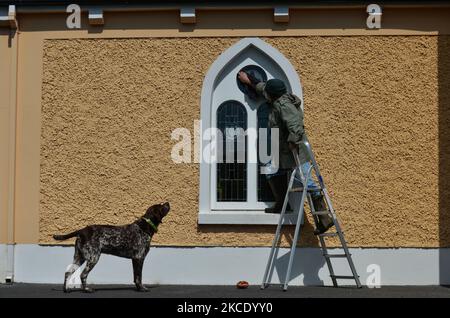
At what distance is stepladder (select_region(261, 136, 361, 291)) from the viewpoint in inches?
402

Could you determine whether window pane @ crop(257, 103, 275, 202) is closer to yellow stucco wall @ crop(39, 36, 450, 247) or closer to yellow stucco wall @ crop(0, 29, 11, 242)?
yellow stucco wall @ crop(39, 36, 450, 247)

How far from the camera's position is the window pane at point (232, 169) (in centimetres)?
1116

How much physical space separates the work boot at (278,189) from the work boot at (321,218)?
0.51 meters

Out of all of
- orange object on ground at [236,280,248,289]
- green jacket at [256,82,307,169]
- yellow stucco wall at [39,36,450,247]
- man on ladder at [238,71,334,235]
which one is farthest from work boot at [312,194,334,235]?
orange object on ground at [236,280,248,289]

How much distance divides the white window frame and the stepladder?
1.21ft

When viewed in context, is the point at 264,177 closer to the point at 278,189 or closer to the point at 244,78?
the point at 278,189

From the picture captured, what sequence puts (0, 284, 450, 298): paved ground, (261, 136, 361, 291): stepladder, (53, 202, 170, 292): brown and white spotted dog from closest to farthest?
(0, 284, 450, 298): paved ground
(53, 202, 170, 292): brown and white spotted dog
(261, 136, 361, 291): stepladder

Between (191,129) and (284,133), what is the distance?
3.89 ft

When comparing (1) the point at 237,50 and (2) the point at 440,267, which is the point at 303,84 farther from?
(2) the point at 440,267

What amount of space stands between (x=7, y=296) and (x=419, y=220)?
4.95m

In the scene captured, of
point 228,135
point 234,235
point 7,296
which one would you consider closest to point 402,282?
point 234,235

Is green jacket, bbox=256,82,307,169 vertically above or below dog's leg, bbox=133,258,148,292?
above

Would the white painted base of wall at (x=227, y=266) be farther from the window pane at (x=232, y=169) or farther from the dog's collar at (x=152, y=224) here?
the dog's collar at (x=152, y=224)

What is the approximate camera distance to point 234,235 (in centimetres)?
1087
